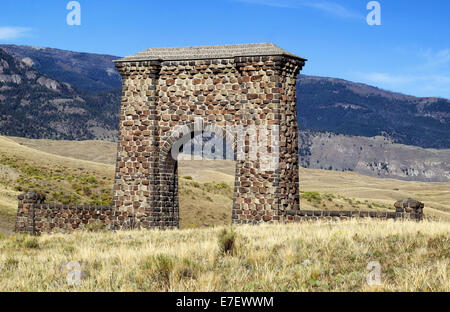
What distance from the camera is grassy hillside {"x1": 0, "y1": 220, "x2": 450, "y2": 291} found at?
10.6 m

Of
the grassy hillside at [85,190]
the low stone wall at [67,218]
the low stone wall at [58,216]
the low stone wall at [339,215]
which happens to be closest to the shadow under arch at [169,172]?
the low stone wall at [67,218]

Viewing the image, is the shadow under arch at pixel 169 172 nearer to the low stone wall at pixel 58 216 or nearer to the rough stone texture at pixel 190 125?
the rough stone texture at pixel 190 125

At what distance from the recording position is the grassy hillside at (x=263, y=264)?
34.8ft

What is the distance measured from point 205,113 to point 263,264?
12.3 metres

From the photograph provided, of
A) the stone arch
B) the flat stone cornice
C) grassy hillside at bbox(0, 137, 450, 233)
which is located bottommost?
grassy hillside at bbox(0, 137, 450, 233)

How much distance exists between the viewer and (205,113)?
78.1ft

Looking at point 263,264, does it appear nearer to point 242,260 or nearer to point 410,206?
point 242,260

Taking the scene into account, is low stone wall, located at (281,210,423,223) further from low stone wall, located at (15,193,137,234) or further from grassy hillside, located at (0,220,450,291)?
low stone wall, located at (15,193,137,234)

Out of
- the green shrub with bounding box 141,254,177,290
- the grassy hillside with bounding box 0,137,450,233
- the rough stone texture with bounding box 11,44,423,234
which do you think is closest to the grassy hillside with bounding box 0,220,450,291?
the green shrub with bounding box 141,254,177,290

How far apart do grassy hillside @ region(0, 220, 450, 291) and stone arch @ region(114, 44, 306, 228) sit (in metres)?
6.57

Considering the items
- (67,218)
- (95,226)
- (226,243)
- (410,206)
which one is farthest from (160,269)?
(67,218)

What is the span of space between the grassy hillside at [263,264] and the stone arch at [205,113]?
6575mm

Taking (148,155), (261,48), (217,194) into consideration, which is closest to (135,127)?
(148,155)
